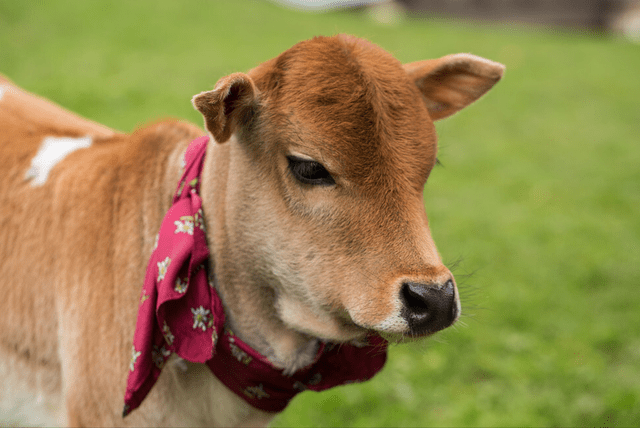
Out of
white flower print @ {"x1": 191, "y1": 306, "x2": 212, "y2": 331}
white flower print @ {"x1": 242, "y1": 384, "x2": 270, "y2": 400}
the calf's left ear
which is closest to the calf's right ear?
white flower print @ {"x1": 191, "y1": 306, "x2": 212, "y2": 331}

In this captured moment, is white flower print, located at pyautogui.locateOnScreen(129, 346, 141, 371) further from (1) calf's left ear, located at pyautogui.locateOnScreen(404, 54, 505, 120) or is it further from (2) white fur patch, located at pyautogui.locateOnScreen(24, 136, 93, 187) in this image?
(1) calf's left ear, located at pyautogui.locateOnScreen(404, 54, 505, 120)

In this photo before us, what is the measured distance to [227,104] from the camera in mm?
2127

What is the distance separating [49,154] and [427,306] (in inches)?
81.9

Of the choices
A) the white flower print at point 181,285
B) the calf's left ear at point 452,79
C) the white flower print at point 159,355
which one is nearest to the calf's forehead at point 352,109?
the calf's left ear at point 452,79

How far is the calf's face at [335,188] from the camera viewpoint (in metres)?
1.98

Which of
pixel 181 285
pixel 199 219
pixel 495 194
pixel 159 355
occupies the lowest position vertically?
pixel 495 194

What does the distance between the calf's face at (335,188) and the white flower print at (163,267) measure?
0.28m

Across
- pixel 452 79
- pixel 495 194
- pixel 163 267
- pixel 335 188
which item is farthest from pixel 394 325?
pixel 495 194

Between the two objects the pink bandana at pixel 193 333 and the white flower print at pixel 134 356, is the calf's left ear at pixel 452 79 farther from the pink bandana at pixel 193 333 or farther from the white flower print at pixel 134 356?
the white flower print at pixel 134 356

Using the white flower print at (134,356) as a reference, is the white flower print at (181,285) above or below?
above

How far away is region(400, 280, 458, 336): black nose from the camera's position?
1906 mm

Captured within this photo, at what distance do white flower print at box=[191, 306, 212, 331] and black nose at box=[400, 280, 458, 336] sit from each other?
78 centimetres

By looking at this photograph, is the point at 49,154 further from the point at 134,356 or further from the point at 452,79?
the point at 452,79

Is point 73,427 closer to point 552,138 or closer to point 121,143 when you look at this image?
point 121,143
